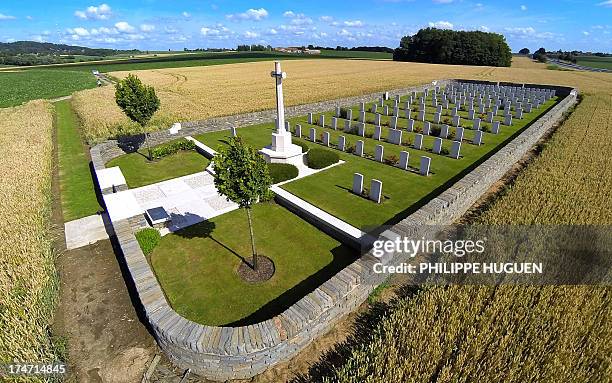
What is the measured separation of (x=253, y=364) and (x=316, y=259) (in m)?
3.79

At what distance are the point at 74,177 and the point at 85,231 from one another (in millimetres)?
6820

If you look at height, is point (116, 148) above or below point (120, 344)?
above

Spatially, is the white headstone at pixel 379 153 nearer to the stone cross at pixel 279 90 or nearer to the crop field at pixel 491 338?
the stone cross at pixel 279 90

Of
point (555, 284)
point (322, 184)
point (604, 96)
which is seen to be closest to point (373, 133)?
point (322, 184)

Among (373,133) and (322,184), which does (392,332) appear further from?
(373,133)

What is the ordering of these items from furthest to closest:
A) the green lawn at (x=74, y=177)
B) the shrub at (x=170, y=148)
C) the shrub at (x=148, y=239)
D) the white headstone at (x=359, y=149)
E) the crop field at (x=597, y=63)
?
the crop field at (x=597, y=63), the shrub at (x=170, y=148), the white headstone at (x=359, y=149), the green lawn at (x=74, y=177), the shrub at (x=148, y=239)

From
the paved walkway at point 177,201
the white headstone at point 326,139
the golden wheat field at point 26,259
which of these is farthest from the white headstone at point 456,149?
the golden wheat field at point 26,259

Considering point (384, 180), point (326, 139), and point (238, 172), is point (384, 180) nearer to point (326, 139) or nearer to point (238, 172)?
point (326, 139)

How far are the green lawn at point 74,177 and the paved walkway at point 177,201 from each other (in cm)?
154

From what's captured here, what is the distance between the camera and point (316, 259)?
9172 mm

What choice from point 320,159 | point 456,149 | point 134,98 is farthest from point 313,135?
point 134,98

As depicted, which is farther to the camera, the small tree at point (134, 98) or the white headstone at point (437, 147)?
the white headstone at point (437, 147)

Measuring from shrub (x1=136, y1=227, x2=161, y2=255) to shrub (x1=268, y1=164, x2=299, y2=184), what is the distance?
557 centimetres

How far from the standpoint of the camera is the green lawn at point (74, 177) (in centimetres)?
1265
